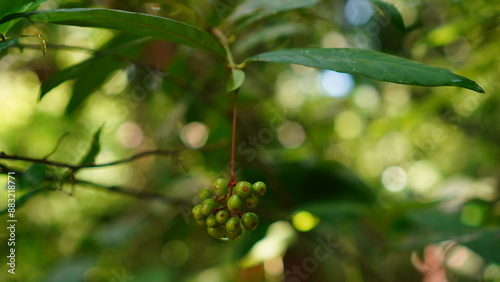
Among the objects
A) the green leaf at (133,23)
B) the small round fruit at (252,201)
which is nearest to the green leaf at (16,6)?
the green leaf at (133,23)

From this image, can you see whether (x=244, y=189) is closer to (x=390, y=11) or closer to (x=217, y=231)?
(x=217, y=231)

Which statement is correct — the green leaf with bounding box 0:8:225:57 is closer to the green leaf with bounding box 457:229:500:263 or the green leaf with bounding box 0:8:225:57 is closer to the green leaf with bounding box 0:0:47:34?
the green leaf with bounding box 0:0:47:34

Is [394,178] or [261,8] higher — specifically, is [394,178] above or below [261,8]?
below

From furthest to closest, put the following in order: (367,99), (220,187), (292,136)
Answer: (292,136) → (367,99) → (220,187)

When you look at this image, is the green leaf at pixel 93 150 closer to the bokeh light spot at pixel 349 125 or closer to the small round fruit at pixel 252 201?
the small round fruit at pixel 252 201

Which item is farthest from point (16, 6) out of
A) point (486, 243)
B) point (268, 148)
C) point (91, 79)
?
point (268, 148)

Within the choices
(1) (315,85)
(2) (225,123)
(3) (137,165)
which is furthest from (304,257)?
(3) (137,165)

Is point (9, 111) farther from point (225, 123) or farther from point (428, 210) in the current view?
point (428, 210)
